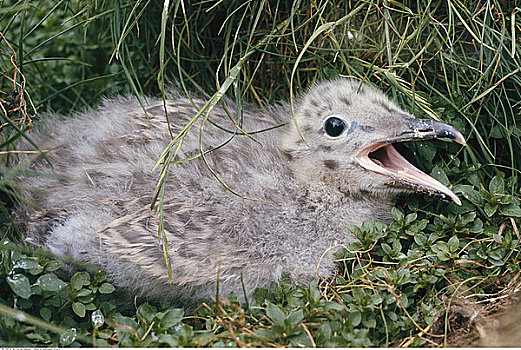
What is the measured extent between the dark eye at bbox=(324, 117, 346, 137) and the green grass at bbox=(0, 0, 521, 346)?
0.30m

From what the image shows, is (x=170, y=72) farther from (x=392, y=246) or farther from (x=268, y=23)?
(x=392, y=246)

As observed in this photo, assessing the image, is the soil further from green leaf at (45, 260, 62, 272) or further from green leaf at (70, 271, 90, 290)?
green leaf at (45, 260, 62, 272)

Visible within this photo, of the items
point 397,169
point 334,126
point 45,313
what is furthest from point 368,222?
point 45,313

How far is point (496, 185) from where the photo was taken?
2.57m

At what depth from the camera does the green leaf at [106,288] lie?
2309mm

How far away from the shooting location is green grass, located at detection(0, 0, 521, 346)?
2.10 meters

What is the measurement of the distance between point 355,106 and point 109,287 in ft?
4.43

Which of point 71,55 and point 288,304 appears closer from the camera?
point 288,304

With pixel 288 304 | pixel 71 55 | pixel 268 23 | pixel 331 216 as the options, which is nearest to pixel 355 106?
pixel 331 216

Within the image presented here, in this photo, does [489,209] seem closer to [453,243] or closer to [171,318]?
[453,243]

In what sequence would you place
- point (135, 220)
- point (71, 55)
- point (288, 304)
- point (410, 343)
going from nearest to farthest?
point (410, 343)
point (288, 304)
point (135, 220)
point (71, 55)

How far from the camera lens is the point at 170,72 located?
3424 mm

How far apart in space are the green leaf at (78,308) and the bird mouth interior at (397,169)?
1.33 m

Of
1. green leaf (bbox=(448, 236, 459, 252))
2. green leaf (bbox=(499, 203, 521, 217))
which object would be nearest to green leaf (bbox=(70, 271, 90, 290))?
green leaf (bbox=(448, 236, 459, 252))
